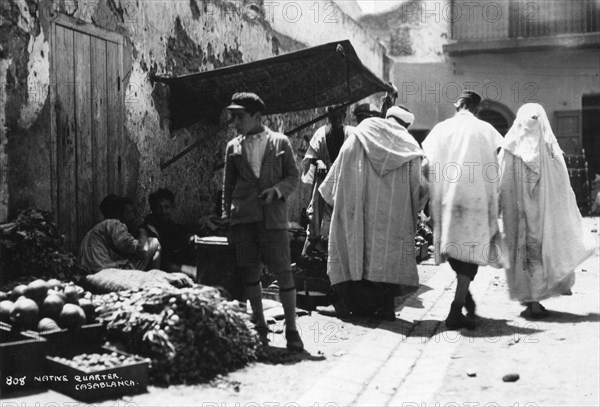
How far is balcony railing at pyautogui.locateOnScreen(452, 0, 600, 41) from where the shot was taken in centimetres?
2320

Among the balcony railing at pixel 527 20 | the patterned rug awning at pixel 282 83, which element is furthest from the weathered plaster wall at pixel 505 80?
the patterned rug awning at pixel 282 83

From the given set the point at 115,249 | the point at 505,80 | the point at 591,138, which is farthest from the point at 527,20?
the point at 115,249

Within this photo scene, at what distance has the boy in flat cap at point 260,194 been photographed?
17.6 feet

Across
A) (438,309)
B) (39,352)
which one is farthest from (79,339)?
(438,309)

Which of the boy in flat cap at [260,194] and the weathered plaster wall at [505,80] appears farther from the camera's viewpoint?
the weathered plaster wall at [505,80]

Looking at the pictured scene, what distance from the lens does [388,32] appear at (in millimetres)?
23875

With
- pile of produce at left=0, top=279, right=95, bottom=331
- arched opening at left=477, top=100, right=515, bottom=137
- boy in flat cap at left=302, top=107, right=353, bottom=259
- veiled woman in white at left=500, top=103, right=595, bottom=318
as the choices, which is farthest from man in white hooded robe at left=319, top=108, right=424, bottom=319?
arched opening at left=477, top=100, right=515, bottom=137

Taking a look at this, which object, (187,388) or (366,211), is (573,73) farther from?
(187,388)

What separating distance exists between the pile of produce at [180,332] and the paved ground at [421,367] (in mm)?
123

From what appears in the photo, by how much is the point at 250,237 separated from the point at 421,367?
1.52 meters

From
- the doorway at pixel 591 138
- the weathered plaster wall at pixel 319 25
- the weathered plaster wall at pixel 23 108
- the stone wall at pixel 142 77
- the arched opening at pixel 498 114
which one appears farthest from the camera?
the doorway at pixel 591 138

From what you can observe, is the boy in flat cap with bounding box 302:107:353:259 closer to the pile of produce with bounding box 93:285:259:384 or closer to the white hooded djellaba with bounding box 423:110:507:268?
the white hooded djellaba with bounding box 423:110:507:268

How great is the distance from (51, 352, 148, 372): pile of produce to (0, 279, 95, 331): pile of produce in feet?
0.83

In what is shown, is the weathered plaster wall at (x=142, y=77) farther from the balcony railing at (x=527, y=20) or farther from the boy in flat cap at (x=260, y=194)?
the balcony railing at (x=527, y=20)
